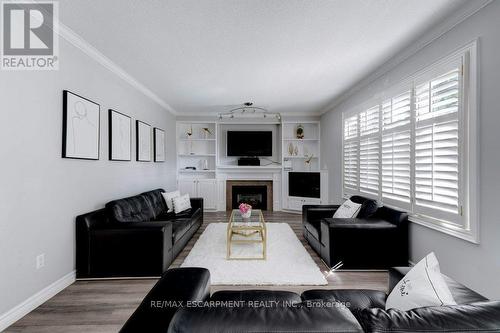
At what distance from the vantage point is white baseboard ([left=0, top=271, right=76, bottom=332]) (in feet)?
5.82

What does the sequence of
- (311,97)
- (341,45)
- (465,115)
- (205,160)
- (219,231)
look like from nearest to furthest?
(465,115), (341,45), (219,231), (311,97), (205,160)

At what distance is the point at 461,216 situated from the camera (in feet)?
6.70

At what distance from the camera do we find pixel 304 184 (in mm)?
5816

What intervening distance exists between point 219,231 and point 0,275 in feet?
9.50

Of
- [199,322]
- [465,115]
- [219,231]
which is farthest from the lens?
[219,231]

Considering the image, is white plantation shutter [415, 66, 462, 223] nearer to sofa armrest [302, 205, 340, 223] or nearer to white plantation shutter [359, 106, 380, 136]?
white plantation shutter [359, 106, 380, 136]

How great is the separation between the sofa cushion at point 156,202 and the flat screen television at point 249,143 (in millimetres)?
2476

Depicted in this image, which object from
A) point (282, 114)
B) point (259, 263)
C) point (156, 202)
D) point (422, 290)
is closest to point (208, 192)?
point (156, 202)

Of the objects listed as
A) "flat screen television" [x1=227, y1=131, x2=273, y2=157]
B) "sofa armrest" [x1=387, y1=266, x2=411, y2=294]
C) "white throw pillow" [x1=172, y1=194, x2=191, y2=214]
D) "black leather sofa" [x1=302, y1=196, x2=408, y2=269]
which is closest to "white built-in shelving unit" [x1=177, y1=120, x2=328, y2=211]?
"flat screen television" [x1=227, y1=131, x2=273, y2=157]

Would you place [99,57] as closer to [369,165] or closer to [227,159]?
[227,159]

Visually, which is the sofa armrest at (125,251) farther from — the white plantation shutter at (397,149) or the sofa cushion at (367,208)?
the white plantation shutter at (397,149)

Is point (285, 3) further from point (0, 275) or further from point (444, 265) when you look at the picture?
point (0, 275)

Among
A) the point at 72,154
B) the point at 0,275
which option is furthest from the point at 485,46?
the point at 0,275

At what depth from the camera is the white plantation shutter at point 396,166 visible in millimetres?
2773
